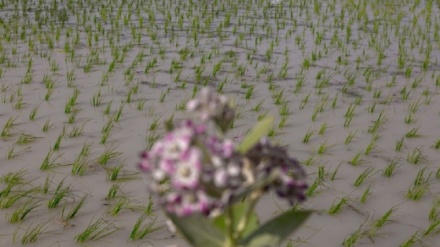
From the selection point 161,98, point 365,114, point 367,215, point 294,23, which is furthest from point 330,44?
point 367,215

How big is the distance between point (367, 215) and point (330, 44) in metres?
3.19

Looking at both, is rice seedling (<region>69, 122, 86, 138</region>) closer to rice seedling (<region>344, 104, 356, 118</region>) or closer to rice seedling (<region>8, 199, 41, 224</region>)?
rice seedling (<region>8, 199, 41, 224</region>)

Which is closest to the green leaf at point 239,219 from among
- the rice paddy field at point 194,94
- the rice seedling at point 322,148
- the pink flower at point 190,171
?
the pink flower at point 190,171

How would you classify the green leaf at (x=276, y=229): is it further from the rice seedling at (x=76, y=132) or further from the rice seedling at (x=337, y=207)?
the rice seedling at (x=76, y=132)

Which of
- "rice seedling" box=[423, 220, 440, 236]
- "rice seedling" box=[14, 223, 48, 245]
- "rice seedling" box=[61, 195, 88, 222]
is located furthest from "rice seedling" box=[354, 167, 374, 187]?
"rice seedling" box=[14, 223, 48, 245]

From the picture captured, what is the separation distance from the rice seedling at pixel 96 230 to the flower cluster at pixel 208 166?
152cm

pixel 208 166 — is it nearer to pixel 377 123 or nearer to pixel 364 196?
pixel 364 196

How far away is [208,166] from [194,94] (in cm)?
315

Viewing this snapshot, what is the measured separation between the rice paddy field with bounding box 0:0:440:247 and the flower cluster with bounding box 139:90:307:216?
1.50 meters

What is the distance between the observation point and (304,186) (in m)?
0.61

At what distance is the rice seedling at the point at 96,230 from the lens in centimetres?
204

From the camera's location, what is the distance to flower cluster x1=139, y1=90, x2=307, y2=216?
1.78 feet

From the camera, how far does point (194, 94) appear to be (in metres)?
3.70

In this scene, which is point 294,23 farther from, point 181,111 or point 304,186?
point 304,186
